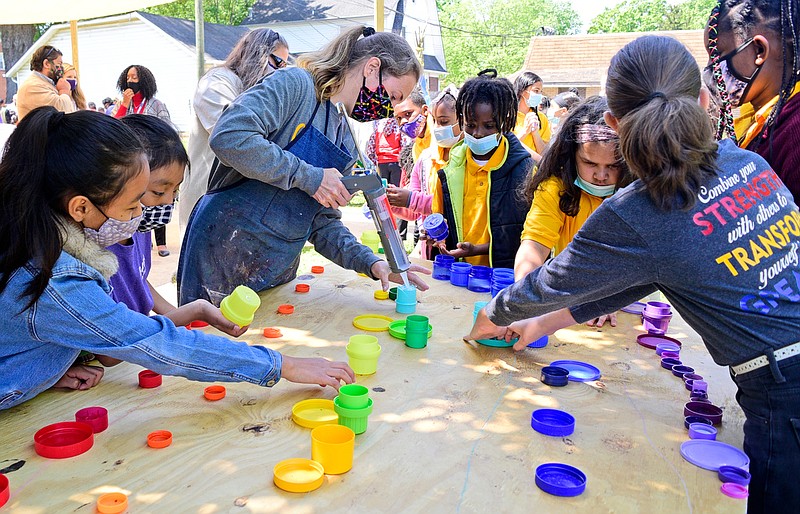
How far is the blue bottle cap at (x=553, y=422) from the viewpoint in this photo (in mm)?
1629

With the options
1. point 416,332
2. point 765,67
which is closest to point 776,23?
point 765,67

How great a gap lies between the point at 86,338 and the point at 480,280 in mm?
1949

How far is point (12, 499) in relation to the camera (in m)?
1.25

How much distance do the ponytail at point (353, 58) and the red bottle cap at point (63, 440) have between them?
1626 mm

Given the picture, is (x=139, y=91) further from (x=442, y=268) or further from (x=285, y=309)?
(x=285, y=309)

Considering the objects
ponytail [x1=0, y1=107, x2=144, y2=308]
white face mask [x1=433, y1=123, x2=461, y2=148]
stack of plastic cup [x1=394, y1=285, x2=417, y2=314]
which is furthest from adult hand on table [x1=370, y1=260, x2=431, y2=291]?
white face mask [x1=433, y1=123, x2=461, y2=148]

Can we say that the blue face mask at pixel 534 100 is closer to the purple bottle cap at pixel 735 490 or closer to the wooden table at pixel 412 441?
the wooden table at pixel 412 441

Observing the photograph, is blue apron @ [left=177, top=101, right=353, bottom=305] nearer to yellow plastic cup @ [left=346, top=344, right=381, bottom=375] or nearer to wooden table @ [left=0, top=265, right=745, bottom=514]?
wooden table @ [left=0, top=265, right=745, bottom=514]

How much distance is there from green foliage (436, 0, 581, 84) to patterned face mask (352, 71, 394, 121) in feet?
137

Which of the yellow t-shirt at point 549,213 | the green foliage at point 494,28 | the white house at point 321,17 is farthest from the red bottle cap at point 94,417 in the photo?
the green foliage at point 494,28

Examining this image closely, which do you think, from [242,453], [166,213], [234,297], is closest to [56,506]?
[242,453]

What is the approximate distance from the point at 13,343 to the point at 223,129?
3.56 ft

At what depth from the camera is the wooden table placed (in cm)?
131

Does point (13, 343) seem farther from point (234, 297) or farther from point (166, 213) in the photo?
point (166, 213)
